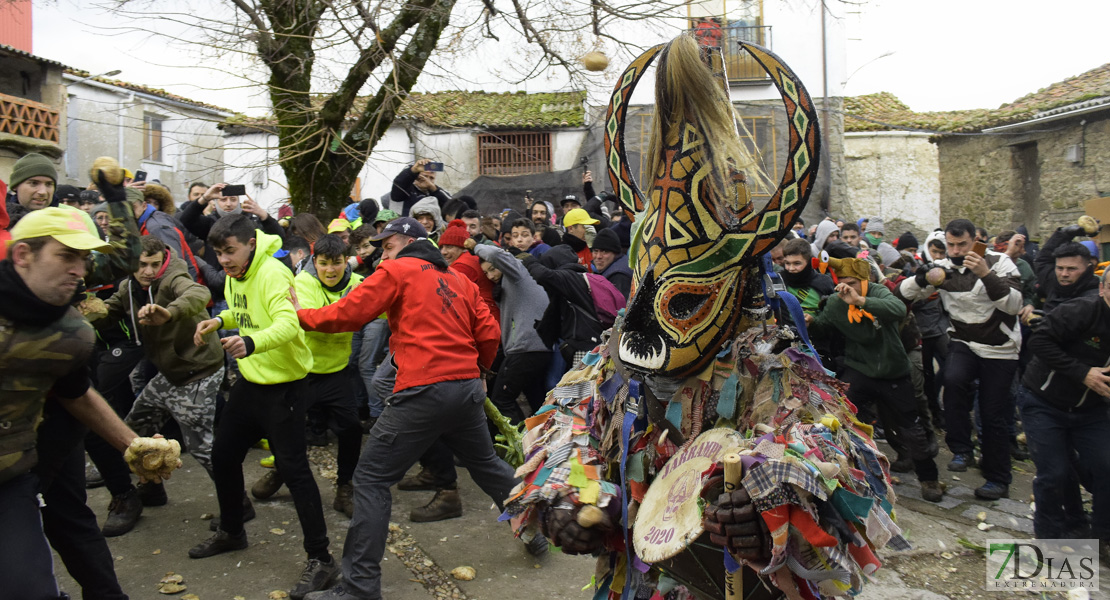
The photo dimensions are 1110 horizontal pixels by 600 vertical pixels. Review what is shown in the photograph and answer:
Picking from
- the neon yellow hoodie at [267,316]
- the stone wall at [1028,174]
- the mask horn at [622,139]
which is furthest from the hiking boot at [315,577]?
the stone wall at [1028,174]

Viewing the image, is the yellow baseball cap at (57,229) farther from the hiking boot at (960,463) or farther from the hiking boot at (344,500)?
the hiking boot at (960,463)

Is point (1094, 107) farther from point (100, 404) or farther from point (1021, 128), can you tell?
point (100, 404)

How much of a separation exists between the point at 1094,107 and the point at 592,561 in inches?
605

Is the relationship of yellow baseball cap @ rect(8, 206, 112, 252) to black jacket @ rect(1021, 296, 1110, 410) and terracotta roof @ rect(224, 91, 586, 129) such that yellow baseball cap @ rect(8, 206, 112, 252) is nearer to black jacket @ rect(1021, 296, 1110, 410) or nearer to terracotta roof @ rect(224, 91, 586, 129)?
black jacket @ rect(1021, 296, 1110, 410)

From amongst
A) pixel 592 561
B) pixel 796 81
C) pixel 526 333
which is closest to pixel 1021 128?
pixel 526 333

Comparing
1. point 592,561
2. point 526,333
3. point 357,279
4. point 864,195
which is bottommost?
point 592,561

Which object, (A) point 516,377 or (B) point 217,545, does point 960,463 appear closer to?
(A) point 516,377

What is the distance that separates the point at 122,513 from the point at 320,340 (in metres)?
1.65

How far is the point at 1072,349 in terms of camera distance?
4871mm

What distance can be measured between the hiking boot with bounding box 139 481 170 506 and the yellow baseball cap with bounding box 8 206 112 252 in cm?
299

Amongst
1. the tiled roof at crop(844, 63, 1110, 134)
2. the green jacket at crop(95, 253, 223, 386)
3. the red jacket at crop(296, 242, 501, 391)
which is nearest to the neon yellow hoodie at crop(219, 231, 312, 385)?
the red jacket at crop(296, 242, 501, 391)

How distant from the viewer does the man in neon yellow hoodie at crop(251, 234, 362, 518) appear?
518cm

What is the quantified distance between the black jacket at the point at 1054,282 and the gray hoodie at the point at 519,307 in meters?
3.87

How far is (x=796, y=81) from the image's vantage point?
93.4 inches
